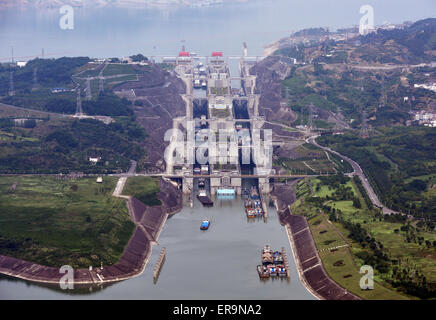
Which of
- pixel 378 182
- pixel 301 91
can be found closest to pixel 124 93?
pixel 301 91

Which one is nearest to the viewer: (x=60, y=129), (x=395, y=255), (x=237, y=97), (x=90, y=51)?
(x=395, y=255)

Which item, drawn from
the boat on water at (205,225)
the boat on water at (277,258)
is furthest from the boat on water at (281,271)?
the boat on water at (205,225)

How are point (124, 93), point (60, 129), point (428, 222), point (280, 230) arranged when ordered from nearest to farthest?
point (428, 222), point (280, 230), point (60, 129), point (124, 93)

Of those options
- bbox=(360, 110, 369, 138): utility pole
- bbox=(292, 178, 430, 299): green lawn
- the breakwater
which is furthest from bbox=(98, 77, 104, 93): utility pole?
bbox=(292, 178, 430, 299): green lawn

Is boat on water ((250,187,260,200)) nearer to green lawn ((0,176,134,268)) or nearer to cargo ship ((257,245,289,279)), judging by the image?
green lawn ((0,176,134,268))

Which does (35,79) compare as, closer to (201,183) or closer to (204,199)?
(201,183)

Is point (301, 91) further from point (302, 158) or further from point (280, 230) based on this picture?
point (280, 230)

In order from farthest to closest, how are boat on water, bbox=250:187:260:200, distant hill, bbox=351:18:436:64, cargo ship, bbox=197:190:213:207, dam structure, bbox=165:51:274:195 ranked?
distant hill, bbox=351:18:436:64
dam structure, bbox=165:51:274:195
boat on water, bbox=250:187:260:200
cargo ship, bbox=197:190:213:207
